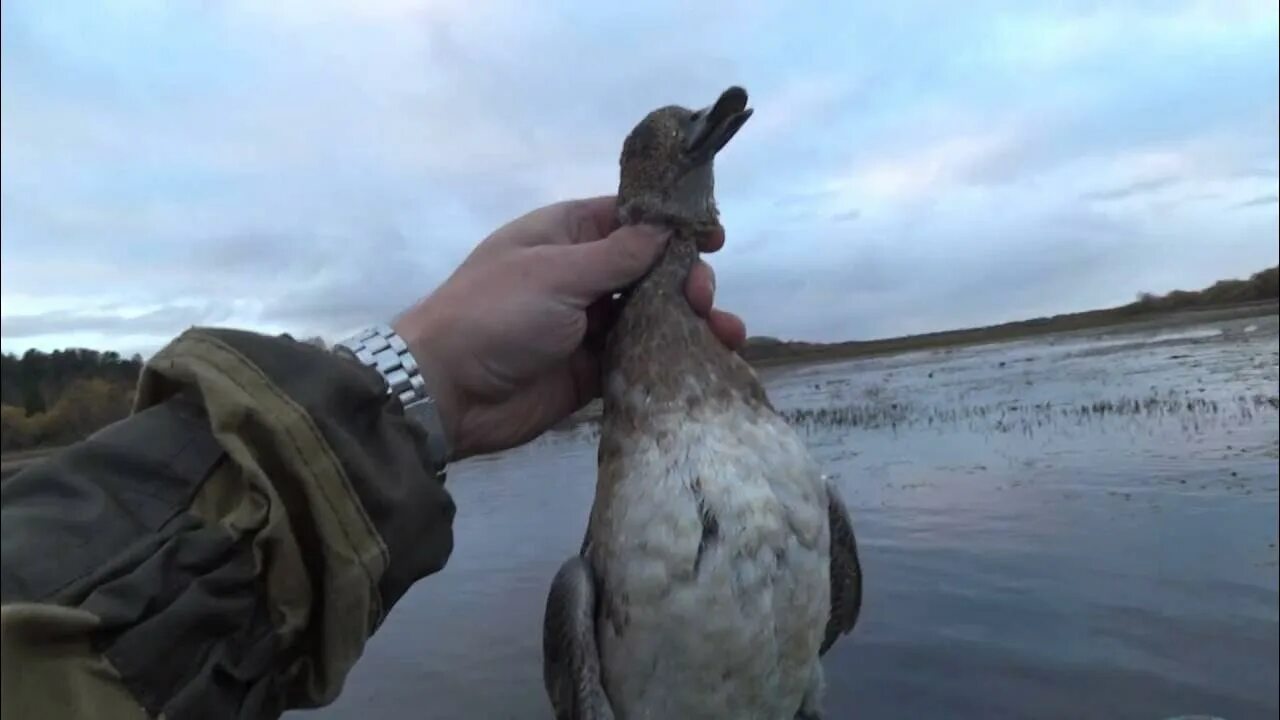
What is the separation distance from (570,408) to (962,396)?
80.2 feet

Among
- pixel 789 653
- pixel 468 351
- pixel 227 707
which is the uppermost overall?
pixel 468 351

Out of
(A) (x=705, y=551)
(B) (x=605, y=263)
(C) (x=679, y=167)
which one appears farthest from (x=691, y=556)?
(C) (x=679, y=167)

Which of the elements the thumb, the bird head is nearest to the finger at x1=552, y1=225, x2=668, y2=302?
the thumb

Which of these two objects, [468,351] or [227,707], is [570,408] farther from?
[227,707]

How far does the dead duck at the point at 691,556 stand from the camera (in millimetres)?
3285

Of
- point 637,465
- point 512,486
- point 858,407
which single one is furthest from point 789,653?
point 858,407

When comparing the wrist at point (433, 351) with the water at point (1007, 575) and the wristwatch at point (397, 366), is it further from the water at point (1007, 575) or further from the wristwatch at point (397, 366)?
the water at point (1007, 575)

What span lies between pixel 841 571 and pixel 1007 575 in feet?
20.6

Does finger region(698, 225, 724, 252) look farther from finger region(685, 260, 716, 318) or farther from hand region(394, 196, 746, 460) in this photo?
finger region(685, 260, 716, 318)

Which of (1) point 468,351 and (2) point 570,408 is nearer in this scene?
(1) point 468,351

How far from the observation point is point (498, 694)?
7.18 meters

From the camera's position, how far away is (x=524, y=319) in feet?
11.8

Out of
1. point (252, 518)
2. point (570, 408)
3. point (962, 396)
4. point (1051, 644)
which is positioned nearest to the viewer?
point (252, 518)

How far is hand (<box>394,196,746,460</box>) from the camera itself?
3562 mm
